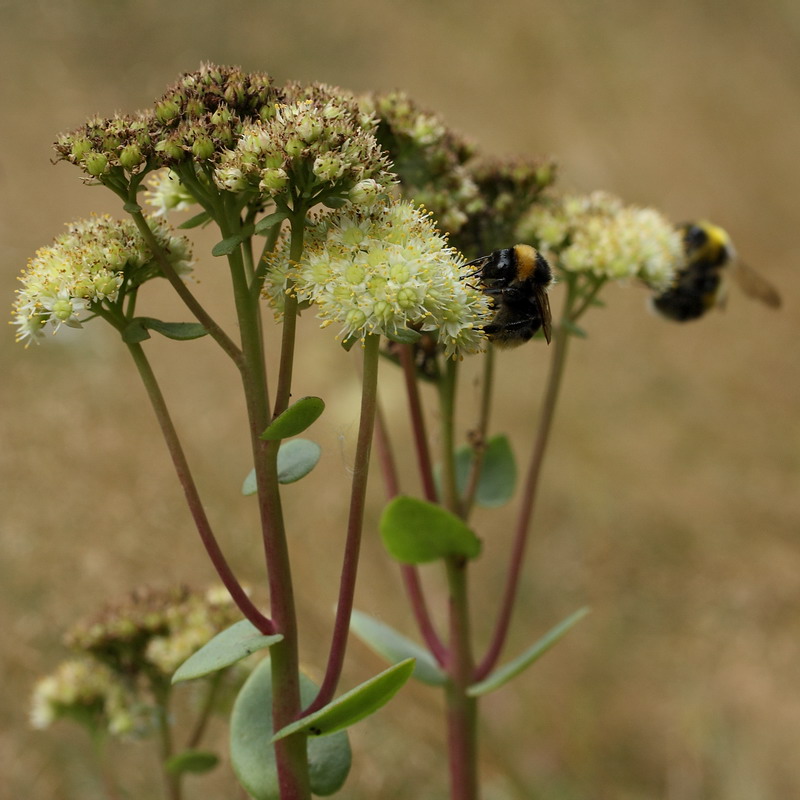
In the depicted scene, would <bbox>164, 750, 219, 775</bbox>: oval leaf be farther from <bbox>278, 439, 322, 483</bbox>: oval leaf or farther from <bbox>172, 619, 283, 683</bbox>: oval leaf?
<bbox>278, 439, 322, 483</bbox>: oval leaf

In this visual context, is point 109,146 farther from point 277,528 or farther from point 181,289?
point 277,528

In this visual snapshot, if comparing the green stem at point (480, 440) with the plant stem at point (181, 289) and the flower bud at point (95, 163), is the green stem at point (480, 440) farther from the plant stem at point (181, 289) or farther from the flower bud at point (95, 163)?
the flower bud at point (95, 163)

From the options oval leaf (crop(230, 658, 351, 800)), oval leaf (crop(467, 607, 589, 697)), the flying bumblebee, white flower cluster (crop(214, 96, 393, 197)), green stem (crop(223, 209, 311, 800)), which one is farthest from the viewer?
the flying bumblebee

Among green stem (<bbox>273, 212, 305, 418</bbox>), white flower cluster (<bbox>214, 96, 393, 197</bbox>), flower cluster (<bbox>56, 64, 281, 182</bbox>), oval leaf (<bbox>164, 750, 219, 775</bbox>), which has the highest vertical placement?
flower cluster (<bbox>56, 64, 281, 182</bbox>)

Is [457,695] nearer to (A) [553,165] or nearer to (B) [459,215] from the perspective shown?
(B) [459,215]

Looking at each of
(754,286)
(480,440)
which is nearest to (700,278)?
(754,286)

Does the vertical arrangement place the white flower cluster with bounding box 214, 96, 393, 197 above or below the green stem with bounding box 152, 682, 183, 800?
above

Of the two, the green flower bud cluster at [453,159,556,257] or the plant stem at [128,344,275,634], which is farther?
the green flower bud cluster at [453,159,556,257]

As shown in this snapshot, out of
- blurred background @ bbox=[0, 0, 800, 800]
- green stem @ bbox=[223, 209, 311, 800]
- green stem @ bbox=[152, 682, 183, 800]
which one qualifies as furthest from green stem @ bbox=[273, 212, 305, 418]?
green stem @ bbox=[152, 682, 183, 800]
